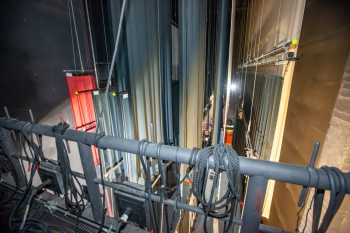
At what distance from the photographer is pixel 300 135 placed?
1.25m

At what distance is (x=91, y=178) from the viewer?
838 millimetres

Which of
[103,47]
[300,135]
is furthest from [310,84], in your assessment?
[103,47]

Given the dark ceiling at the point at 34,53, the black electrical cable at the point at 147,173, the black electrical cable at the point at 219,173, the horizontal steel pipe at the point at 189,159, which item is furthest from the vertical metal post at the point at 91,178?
the dark ceiling at the point at 34,53

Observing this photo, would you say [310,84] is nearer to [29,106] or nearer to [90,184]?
[90,184]

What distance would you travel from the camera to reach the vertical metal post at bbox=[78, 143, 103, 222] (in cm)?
79

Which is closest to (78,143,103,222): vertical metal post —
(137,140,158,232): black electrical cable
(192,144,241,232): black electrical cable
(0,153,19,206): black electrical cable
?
(137,140,158,232): black electrical cable

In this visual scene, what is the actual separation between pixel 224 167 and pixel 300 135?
3.56ft

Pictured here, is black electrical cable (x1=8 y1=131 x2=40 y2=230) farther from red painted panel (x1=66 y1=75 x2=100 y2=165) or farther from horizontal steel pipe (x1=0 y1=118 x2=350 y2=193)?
red painted panel (x1=66 y1=75 x2=100 y2=165)

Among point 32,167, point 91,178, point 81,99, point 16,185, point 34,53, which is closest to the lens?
point 91,178

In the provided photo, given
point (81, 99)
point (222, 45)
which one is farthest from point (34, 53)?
point (222, 45)

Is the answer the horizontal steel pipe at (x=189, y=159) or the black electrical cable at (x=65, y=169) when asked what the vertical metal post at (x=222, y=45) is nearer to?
the horizontal steel pipe at (x=189, y=159)

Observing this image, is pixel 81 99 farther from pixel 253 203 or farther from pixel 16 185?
pixel 253 203

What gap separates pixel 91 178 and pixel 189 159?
575mm

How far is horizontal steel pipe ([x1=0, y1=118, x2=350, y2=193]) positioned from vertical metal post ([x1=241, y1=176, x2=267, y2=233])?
4cm
